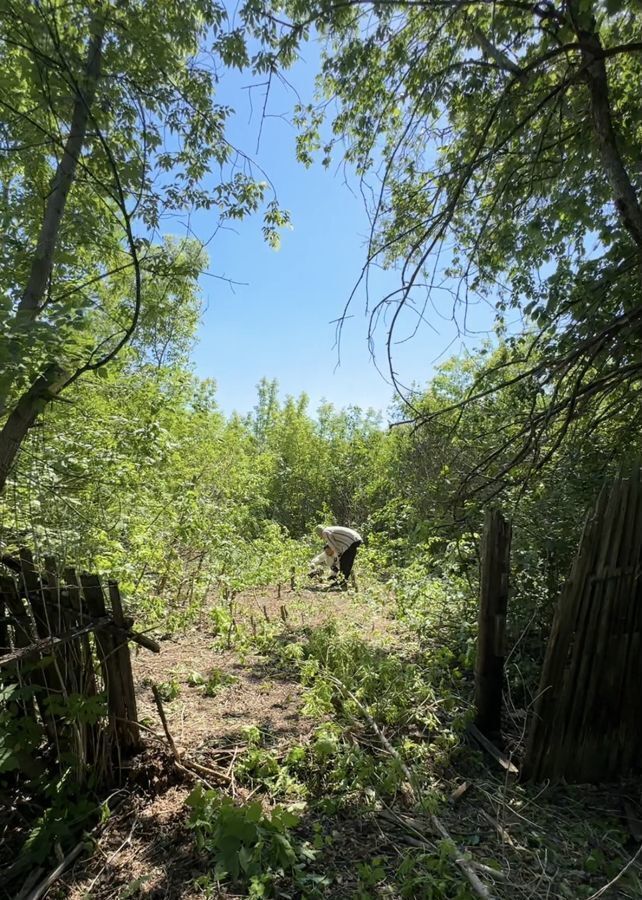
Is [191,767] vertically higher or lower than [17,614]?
lower

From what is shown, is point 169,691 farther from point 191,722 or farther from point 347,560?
point 347,560

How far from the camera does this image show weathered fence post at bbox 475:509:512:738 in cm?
285

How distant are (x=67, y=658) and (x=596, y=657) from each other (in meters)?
2.67

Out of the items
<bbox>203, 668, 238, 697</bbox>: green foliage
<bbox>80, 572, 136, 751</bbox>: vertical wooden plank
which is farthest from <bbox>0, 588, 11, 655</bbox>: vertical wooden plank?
<bbox>203, 668, 238, 697</bbox>: green foliage

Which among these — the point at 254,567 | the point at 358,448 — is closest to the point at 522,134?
the point at 254,567

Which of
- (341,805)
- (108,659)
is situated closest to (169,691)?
(108,659)

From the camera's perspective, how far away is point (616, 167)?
8.51 ft

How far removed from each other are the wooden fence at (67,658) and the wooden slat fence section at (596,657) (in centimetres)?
210

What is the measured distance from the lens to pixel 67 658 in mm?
2221

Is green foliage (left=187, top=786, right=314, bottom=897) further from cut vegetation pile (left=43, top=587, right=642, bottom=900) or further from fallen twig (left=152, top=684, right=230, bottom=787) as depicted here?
fallen twig (left=152, top=684, right=230, bottom=787)

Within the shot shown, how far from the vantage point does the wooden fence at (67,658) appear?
2145mm

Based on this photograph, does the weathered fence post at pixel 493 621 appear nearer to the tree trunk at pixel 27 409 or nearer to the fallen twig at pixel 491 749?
the fallen twig at pixel 491 749

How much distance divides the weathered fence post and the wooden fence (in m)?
1.97

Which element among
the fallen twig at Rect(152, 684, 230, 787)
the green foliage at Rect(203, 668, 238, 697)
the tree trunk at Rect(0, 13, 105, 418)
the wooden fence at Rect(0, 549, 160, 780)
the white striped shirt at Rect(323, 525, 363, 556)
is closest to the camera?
the wooden fence at Rect(0, 549, 160, 780)
